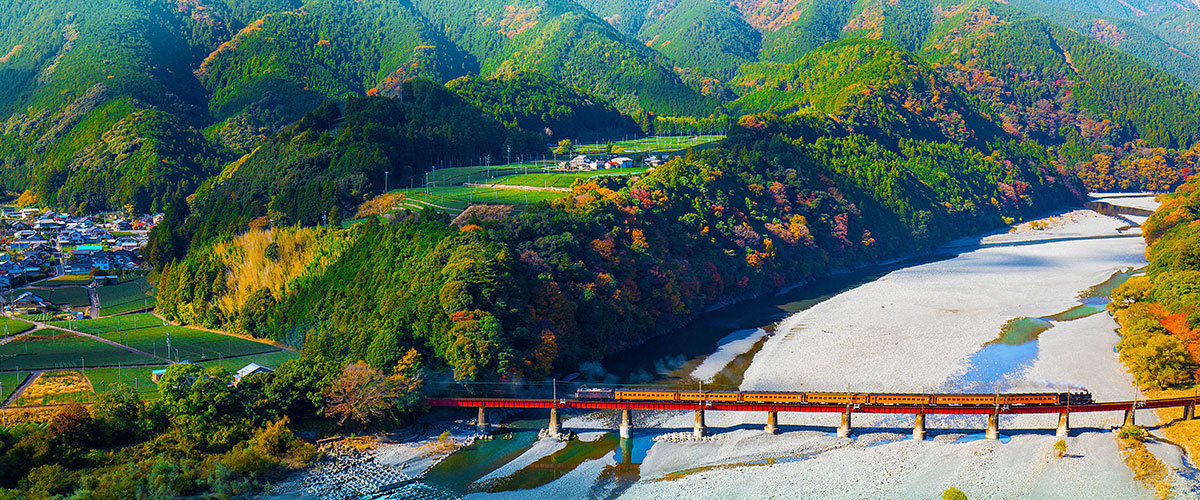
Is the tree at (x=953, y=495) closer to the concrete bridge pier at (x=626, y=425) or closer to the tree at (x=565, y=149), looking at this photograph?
the concrete bridge pier at (x=626, y=425)

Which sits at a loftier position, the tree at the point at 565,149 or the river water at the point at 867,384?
the tree at the point at 565,149

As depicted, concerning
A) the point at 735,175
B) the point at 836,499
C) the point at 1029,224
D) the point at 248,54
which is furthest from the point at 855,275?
the point at 248,54

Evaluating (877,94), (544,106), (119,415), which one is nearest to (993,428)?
(119,415)

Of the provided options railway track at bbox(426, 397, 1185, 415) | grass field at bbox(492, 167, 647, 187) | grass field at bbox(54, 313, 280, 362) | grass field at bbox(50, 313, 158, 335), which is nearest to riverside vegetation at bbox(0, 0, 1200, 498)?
grass field at bbox(50, 313, 158, 335)

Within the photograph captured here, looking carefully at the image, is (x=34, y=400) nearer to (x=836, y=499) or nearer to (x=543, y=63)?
(x=836, y=499)

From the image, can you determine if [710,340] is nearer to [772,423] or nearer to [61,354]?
[772,423]

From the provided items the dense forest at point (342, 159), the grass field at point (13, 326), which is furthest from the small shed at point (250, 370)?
the dense forest at point (342, 159)

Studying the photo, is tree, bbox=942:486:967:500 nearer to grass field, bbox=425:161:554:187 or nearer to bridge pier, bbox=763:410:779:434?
bridge pier, bbox=763:410:779:434
